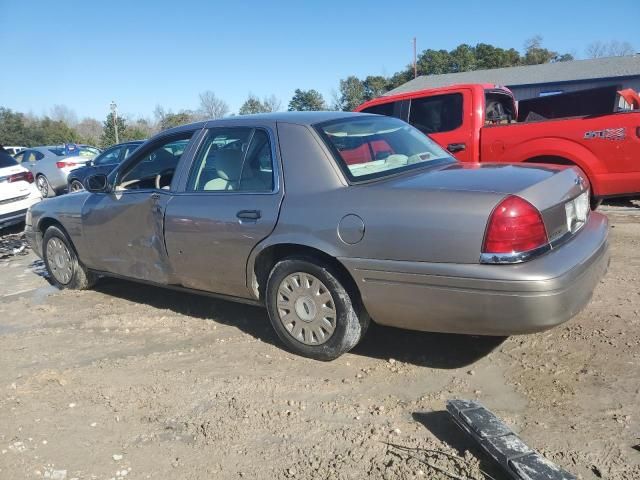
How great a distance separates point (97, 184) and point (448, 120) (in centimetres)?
442

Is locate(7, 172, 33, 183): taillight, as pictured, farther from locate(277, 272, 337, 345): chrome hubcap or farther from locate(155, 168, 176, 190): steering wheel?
locate(277, 272, 337, 345): chrome hubcap

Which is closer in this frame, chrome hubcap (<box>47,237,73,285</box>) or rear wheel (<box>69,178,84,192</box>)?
chrome hubcap (<box>47,237,73,285</box>)

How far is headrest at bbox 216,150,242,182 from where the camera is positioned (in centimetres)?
413

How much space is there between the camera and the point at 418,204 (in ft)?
10.3

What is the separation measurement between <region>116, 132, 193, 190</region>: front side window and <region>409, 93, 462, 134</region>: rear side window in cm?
367

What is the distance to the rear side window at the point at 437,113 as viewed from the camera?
24.0 feet

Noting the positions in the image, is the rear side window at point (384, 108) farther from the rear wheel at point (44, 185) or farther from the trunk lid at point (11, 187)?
the rear wheel at point (44, 185)

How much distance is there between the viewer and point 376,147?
4.00 m

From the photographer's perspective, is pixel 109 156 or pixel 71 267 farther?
pixel 109 156

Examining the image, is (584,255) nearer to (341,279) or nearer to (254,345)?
(341,279)

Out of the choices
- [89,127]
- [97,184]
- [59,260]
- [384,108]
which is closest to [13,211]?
[59,260]

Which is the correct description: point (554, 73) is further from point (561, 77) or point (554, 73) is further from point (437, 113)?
point (437, 113)

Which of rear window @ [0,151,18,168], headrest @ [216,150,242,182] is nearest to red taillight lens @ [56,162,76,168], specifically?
rear window @ [0,151,18,168]

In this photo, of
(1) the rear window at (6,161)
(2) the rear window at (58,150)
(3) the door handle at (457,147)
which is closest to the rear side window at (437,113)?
(3) the door handle at (457,147)
